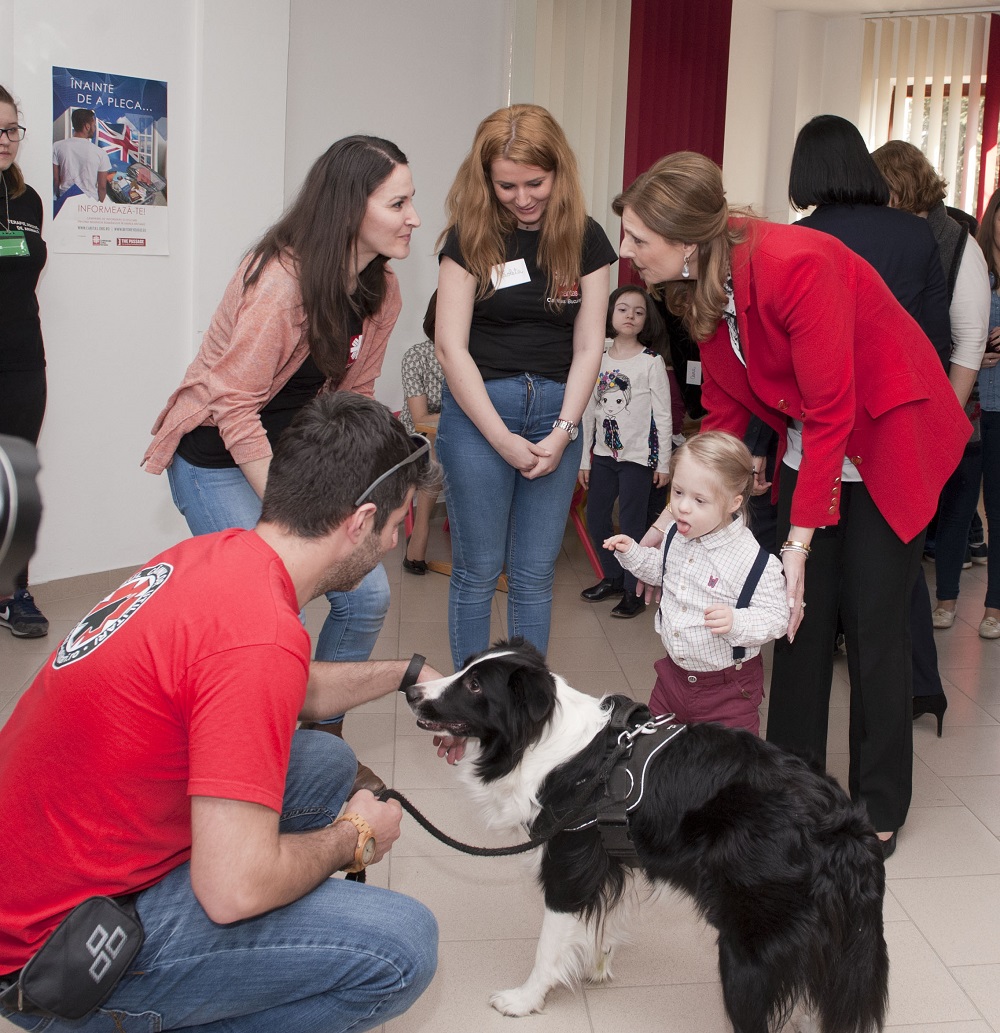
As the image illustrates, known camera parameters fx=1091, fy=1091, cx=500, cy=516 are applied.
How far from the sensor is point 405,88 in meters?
5.07

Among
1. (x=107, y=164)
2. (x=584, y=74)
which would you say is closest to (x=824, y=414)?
(x=107, y=164)

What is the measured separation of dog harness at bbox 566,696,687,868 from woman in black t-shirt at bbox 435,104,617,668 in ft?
3.24

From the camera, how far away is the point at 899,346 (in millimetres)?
2188

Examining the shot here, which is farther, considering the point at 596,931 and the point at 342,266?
the point at 342,266

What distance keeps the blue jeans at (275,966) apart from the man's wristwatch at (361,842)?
1.5 inches

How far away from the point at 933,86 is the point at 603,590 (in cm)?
455

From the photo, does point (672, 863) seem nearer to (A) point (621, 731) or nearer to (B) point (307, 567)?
(A) point (621, 731)

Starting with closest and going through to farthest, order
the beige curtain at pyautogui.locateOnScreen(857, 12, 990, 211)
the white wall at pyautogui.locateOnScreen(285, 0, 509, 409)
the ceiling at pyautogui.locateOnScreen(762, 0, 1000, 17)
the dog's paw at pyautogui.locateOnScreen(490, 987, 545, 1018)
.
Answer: the dog's paw at pyautogui.locateOnScreen(490, 987, 545, 1018) → the white wall at pyautogui.locateOnScreen(285, 0, 509, 409) → the ceiling at pyautogui.locateOnScreen(762, 0, 1000, 17) → the beige curtain at pyautogui.locateOnScreen(857, 12, 990, 211)

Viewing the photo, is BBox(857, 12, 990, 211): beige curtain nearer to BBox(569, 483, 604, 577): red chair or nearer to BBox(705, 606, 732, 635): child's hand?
BBox(569, 483, 604, 577): red chair

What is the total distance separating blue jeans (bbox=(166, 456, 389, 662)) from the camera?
8.18 ft

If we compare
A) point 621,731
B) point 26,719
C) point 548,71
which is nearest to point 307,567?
point 26,719

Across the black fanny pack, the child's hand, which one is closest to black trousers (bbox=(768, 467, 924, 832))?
the child's hand

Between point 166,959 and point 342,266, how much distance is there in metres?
1.50

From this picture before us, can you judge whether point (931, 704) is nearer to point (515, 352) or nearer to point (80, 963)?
point (515, 352)
